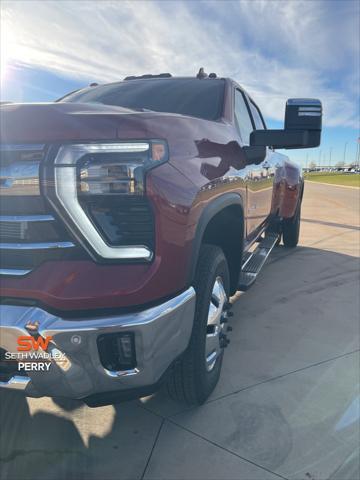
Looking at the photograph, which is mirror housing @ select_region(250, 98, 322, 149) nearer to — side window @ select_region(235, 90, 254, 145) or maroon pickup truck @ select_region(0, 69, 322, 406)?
side window @ select_region(235, 90, 254, 145)

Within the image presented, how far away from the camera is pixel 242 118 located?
3.40 meters

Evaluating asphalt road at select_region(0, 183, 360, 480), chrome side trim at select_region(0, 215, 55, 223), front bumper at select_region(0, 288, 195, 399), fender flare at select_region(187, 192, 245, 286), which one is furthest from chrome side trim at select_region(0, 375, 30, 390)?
fender flare at select_region(187, 192, 245, 286)

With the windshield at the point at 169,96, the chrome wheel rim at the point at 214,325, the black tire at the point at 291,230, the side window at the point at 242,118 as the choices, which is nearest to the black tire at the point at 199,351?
the chrome wheel rim at the point at 214,325

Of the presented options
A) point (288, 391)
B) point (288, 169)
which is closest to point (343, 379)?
point (288, 391)

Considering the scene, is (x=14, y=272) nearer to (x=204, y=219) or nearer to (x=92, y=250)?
(x=92, y=250)

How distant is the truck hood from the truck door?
1.47 meters

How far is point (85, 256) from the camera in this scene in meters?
1.52

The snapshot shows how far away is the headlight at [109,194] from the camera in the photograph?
57.8 inches

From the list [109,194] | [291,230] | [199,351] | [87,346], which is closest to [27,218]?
[109,194]

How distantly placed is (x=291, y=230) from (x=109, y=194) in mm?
5297

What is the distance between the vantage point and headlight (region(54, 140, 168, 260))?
1468mm

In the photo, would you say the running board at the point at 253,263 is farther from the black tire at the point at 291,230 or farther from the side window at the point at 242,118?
the side window at the point at 242,118

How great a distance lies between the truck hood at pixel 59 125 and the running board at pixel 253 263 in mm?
1752

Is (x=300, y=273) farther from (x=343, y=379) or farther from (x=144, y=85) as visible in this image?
(x=144, y=85)
